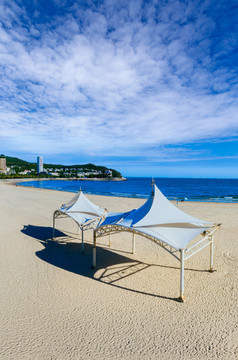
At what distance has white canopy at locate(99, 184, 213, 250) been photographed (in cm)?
613

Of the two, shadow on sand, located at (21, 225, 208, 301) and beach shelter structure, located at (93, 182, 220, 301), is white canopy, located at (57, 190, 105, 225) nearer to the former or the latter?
shadow on sand, located at (21, 225, 208, 301)

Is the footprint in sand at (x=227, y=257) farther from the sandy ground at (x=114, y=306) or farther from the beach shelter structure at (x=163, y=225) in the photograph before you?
the beach shelter structure at (x=163, y=225)

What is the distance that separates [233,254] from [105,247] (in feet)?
18.9

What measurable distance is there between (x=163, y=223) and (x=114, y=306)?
2.69 metres

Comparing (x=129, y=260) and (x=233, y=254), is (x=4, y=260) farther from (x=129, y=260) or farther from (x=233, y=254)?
(x=233, y=254)

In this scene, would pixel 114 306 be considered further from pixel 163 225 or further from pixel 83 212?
pixel 83 212

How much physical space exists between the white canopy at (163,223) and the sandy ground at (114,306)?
1.62m

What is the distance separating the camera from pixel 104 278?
6.79 m

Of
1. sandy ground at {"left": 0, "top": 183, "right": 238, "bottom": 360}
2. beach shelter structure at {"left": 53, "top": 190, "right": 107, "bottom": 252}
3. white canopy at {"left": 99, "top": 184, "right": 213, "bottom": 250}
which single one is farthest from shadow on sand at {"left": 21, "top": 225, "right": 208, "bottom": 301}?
white canopy at {"left": 99, "top": 184, "right": 213, "bottom": 250}

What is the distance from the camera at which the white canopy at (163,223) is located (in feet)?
20.1

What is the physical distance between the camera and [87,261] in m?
8.16

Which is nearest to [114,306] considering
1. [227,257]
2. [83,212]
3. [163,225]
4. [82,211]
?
[163,225]

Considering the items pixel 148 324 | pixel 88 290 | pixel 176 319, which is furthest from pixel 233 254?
pixel 88 290

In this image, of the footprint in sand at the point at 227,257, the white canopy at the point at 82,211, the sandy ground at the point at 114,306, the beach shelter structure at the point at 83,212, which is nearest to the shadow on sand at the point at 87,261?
the sandy ground at the point at 114,306
